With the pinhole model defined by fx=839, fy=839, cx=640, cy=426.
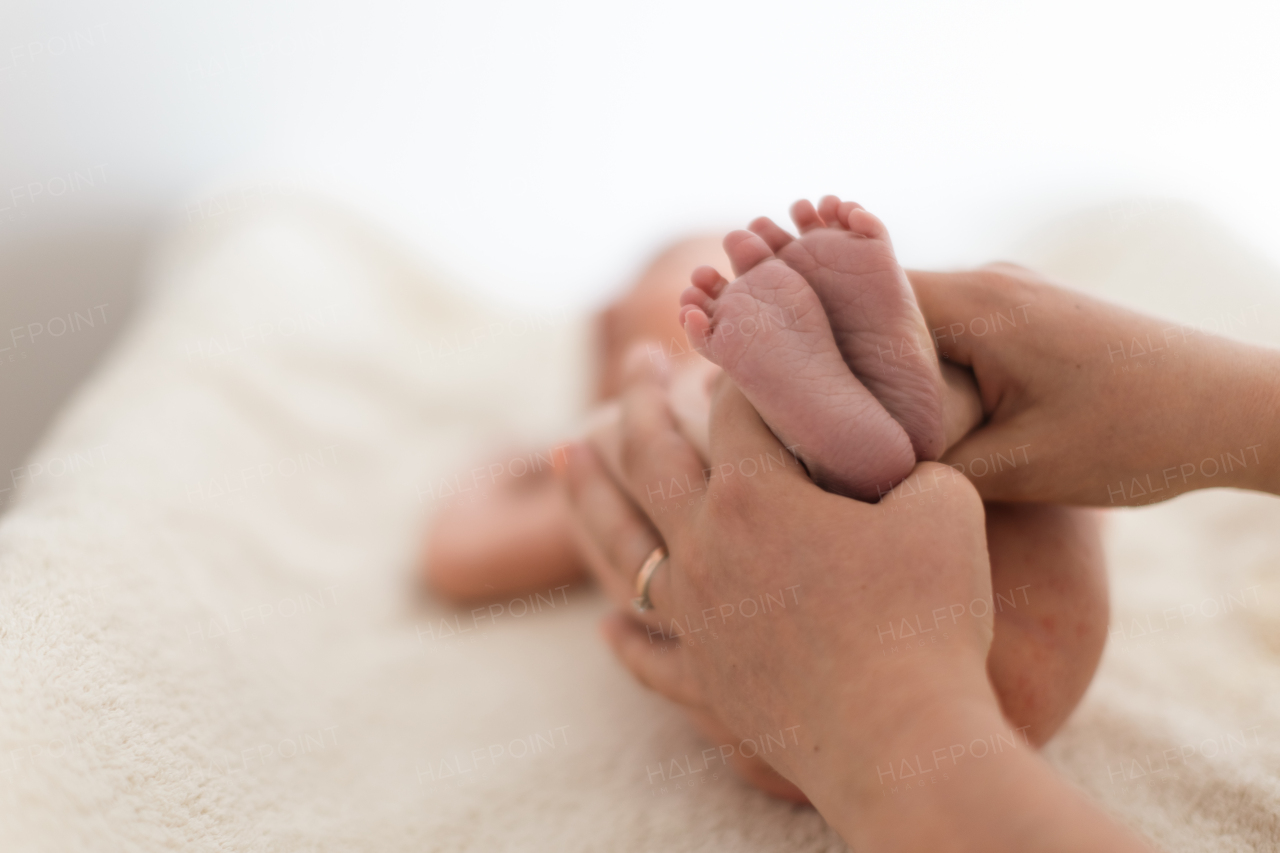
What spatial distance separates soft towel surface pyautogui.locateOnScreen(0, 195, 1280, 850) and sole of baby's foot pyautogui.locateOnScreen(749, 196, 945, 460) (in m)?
0.38

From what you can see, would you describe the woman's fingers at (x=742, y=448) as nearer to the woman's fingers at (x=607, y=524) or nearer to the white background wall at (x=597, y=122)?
the woman's fingers at (x=607, y=524)

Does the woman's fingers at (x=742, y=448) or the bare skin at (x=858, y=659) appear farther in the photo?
the woman's fingers at (x=742, y=448)

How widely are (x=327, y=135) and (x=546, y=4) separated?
549mm

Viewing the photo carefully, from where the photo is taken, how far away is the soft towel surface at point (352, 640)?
0.75 m

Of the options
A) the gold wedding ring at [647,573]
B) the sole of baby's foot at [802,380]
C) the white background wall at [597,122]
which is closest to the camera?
the sole of baby's foot at [802,380]

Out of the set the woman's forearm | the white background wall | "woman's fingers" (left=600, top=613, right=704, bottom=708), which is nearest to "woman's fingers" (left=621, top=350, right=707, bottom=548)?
"woman's fingers" (left=600, top=613, right=704, bottom=708)

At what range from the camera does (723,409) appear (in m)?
0.76

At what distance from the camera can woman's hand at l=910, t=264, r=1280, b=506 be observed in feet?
2.43

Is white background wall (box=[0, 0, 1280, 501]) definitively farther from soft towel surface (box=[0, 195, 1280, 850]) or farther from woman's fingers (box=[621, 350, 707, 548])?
woman's fingers (box=[621, 350, 707, 548])

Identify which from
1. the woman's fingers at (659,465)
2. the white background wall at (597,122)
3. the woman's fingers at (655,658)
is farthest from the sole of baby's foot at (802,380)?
the white background wall at (597,122)

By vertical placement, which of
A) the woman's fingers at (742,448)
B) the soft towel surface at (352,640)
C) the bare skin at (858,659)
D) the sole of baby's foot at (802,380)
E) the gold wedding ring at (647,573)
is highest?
the sole of baby's foot at (802,380)

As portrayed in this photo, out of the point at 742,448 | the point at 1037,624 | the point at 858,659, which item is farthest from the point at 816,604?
the point at 1037,624

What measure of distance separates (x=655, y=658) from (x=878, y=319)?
1.24 ft

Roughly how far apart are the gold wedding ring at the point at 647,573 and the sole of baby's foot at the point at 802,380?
18 cm
